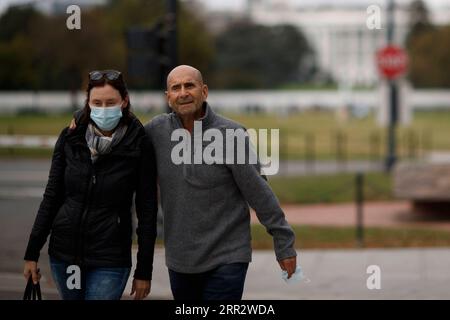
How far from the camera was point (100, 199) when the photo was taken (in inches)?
185

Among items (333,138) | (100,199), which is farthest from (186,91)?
(333,138)

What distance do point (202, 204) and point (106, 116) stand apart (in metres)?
0.59

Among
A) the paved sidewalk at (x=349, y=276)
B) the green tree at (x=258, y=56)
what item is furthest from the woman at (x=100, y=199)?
the green tree at (x=258, y=56)

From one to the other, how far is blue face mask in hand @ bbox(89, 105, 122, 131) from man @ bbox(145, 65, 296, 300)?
0.17m

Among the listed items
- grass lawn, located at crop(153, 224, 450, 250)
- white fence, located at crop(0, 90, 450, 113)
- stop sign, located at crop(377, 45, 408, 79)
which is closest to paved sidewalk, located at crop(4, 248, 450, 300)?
grass lawn, located at crop(153, 224, 450, 250)

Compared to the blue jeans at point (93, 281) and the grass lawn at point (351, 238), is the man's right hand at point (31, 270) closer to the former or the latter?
the blue jeans at point (93, 281)

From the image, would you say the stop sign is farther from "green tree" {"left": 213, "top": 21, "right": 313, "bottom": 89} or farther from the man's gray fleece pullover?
"green tree" {"left": 213, "top": 21, "right": 313, "bottom": 89}

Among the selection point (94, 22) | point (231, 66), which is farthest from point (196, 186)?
point (231, 66)

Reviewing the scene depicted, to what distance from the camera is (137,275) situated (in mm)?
4812

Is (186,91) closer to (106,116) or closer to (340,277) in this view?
(106,116)

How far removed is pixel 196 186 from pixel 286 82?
98.8 metres

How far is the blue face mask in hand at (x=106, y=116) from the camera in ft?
15.5

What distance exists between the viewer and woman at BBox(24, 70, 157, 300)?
471 cm
